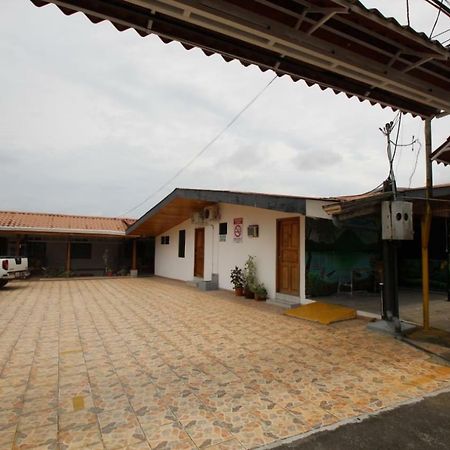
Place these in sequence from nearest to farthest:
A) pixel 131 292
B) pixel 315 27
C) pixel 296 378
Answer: pixel 315 27, pixel 296 378, pixel 131 292

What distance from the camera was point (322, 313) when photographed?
261 inches

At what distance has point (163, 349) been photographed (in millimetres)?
4652

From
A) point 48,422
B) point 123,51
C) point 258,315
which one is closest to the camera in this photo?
point 48,422

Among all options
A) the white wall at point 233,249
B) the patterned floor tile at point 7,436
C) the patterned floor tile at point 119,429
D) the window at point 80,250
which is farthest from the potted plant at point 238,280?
the window at point 80,250

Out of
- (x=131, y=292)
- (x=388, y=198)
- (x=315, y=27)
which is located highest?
(x=315, y=27)

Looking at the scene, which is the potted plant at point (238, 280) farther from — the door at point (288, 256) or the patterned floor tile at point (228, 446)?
the patterned floor tile at point (228, 446)

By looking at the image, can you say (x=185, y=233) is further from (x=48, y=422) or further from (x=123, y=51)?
(x=48, y=422)

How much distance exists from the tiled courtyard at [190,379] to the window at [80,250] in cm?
1115

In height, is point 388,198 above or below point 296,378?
above

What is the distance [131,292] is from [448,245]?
30.6ft

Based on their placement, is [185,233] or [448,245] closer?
[448,245]

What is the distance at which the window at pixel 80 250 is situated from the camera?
56.3ft

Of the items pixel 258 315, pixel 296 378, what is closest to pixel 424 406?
A: pixel 296 378

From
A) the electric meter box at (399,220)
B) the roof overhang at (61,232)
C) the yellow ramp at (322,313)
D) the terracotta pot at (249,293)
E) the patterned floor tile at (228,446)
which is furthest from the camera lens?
the roof overhang at (61,232)
